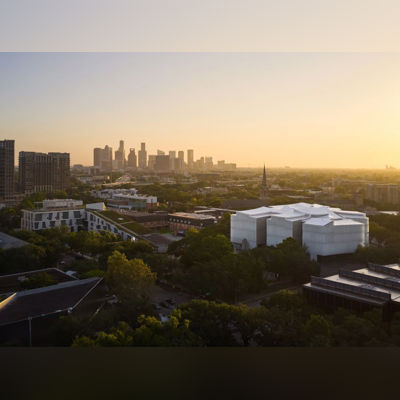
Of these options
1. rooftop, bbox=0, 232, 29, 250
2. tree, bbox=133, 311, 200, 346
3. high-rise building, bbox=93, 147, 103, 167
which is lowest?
tree, bbox=133, 311, 200, 346

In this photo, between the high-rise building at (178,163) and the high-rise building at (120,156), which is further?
the high-rise building at (178,163)

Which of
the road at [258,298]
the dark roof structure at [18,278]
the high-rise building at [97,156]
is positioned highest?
the high-rise building at [97,156]

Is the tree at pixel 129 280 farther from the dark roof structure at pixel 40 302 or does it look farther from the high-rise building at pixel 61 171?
the high-rise building at pixel 61 171

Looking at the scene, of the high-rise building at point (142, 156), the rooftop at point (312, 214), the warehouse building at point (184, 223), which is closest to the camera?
the high-rise building at point (142, 156)

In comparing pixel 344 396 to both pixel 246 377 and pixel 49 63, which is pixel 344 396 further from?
pixel 49 63

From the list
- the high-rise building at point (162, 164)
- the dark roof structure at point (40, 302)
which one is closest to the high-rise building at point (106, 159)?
the high-rise building at point (162, 164)

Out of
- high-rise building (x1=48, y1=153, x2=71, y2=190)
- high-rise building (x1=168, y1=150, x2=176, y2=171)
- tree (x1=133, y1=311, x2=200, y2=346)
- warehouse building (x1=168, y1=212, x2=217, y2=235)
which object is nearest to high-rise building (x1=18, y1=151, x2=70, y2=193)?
high-rise building (x1=48, y1=153, x2=71, y2=190)

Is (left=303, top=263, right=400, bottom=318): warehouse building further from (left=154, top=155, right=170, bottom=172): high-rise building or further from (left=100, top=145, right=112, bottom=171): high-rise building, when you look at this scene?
(left=100, top=145, right=112, bottom=171): high-rise building
